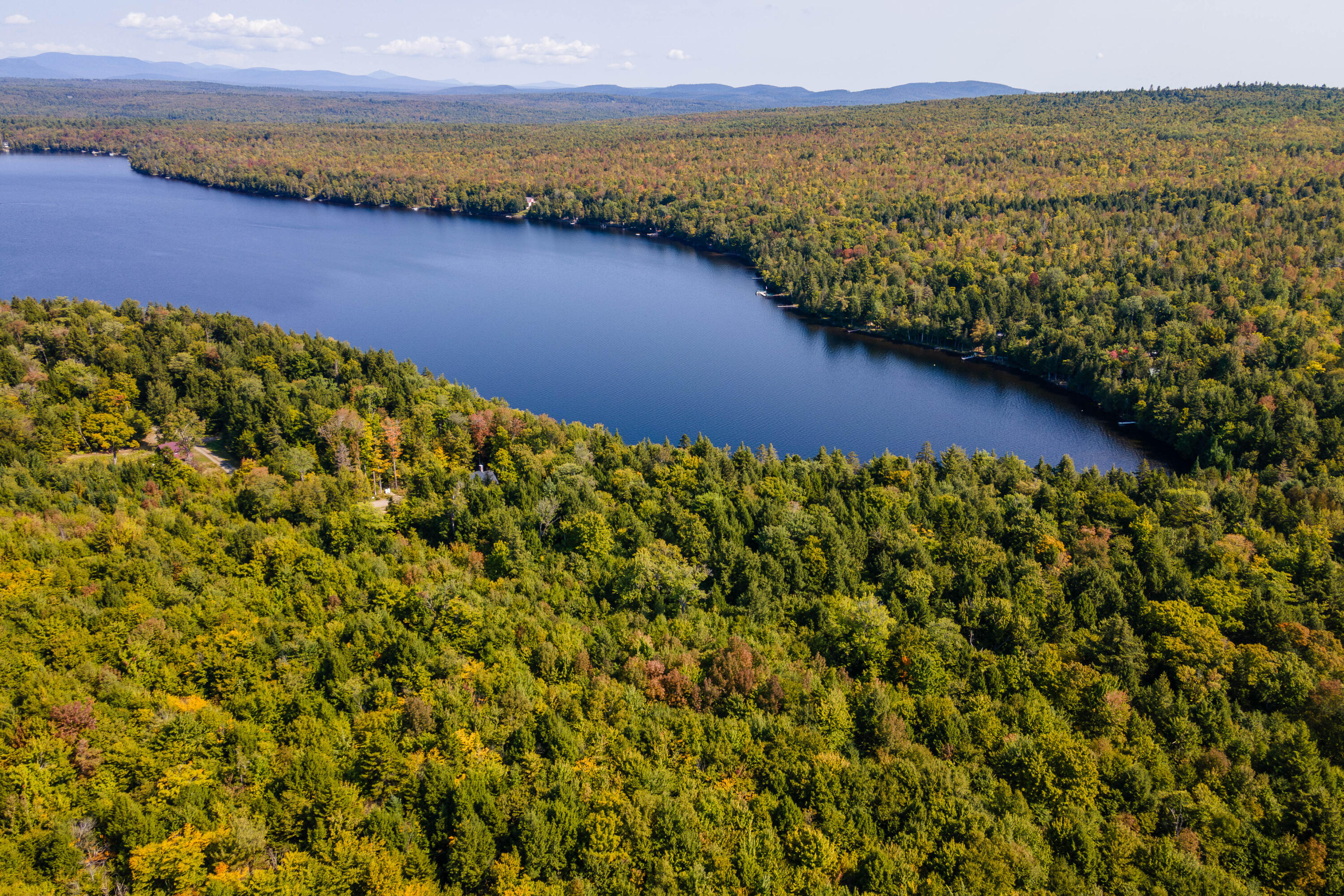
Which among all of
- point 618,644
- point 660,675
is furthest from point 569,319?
point 660,675

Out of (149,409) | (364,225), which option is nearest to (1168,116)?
(364,225)

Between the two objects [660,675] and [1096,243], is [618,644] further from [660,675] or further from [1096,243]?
[1096,243]

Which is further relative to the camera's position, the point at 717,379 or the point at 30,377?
the point at 717,379

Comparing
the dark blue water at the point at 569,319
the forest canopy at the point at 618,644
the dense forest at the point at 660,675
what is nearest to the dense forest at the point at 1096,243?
the forest canopy at the point at 618,644

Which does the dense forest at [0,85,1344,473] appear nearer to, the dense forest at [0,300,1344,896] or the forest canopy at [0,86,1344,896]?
the forest canopy at [0,86,1344,896]

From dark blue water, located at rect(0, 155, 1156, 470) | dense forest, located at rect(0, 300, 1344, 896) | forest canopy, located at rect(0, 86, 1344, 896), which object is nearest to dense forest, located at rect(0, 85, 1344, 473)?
forest canopy, located at rect(0, 86, 1344, 896)

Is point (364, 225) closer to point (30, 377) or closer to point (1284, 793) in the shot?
point (30, 377)
